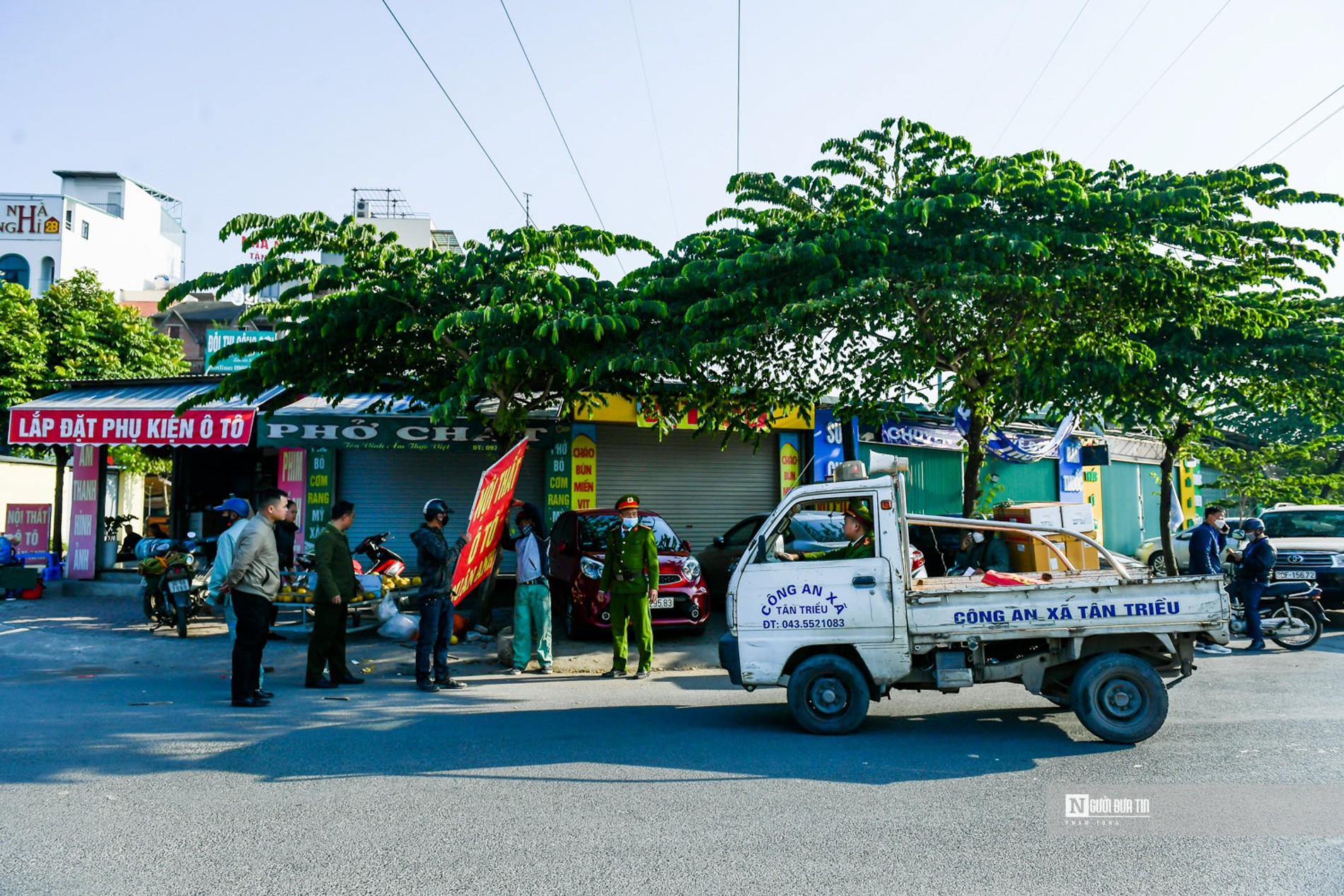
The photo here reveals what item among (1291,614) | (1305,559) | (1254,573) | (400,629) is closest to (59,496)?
(400,629)

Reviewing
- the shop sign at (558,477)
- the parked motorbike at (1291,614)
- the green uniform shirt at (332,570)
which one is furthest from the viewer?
the shop sign at (558,477)

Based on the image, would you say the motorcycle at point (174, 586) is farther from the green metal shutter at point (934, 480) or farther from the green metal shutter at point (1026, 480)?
the green metal shutter at point (1026, 480)

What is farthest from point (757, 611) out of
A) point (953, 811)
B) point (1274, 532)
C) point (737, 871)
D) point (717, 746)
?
point (1274, 532)

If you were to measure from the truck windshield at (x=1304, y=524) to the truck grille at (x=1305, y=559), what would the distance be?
161 centimetres

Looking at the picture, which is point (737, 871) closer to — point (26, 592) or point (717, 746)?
point (717, 746)

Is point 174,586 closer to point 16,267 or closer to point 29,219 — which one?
point 16,267

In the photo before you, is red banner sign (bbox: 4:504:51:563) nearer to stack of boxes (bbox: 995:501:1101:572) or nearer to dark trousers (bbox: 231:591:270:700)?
dark trousers (bbox: 231:591:270:700)

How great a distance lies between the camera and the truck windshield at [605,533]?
40.8ft

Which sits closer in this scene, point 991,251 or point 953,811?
point 953,811

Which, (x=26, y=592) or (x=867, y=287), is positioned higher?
(x=867, y=287)

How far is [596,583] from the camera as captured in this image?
1170 cm

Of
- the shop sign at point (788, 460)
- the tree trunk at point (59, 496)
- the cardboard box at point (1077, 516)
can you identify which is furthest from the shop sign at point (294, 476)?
the cardboard box at point (1077, 516)

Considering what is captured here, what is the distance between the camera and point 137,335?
30.4 m

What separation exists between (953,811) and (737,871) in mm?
1521
